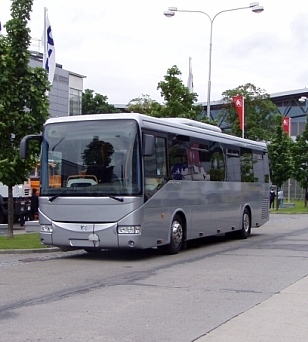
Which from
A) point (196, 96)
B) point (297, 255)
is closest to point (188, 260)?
point (297, 255)

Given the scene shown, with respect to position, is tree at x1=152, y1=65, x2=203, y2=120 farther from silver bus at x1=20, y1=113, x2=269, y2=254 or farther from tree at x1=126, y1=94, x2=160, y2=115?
tree at x1=126, y1=94, x2=160, y2=115

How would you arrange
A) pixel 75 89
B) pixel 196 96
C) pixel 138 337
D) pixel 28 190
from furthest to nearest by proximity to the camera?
pixel 75 89 → pixel 196 96 → pixel 28 190 → pixel 138 337

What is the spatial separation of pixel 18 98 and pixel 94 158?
215 inches

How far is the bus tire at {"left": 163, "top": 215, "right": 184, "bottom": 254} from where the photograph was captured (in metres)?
17.1

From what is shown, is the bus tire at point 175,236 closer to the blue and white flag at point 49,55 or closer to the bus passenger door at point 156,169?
the bus passenger door at point 156,169

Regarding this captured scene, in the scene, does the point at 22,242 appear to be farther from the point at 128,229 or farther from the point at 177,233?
the point at 128,229

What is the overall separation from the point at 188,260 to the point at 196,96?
17.7 metres

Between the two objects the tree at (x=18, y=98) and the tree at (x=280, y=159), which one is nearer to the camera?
the tree at (x=18, y=98)

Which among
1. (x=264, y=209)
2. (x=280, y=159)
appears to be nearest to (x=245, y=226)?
(x=264, y=209)

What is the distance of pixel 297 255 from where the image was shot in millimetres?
17609

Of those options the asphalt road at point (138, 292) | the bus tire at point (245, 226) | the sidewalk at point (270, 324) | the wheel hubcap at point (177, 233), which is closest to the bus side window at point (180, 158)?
the wheel hubcap at point (177, 233)

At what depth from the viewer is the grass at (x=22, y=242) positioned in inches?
721

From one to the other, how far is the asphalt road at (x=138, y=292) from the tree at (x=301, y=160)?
3272 centimetres

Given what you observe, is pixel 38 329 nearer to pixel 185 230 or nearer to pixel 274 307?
pixel 274 307
